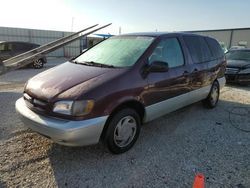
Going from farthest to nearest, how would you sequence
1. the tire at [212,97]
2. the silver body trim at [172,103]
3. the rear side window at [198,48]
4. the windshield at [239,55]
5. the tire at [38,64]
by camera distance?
the tire at [38,64] → the windshield at [239,55] → the tire at [212,97] → the rear side window at [198,48] → the silver body trim at [172,103]

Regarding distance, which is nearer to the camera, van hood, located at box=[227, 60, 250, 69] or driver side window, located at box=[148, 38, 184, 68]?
driver side window, located at box=[148, 38, 184, 68]

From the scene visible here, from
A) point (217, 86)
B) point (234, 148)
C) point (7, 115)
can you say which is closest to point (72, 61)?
point (7, 115)

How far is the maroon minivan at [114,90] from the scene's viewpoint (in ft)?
9.45

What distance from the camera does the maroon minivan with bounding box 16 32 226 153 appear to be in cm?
288

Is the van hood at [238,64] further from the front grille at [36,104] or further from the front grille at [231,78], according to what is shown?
the front grille at [36,104]

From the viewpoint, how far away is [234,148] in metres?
3.79

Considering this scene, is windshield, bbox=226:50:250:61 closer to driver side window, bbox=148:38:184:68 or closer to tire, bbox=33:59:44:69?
driver side window, bbox=148:38:184:68

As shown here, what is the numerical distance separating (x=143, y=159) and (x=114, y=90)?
1117 millimetres

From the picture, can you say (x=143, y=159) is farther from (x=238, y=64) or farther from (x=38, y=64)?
(x=38, y=64)

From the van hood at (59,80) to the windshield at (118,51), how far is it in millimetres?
304

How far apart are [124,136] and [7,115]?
2.88m

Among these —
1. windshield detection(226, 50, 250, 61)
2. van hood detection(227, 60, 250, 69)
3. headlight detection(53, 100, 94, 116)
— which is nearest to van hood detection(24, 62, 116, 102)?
headlight detection(53, 100, 94, 116)

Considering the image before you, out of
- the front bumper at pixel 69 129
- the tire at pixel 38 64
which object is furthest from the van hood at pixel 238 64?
the tire at pixel 38 64

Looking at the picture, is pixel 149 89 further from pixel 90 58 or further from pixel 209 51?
pixel 209 51
